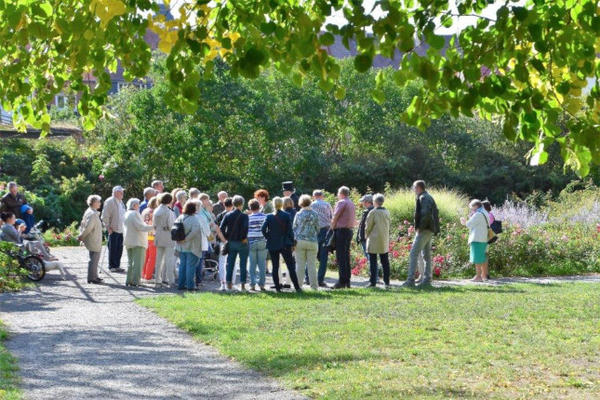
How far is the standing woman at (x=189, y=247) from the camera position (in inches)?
656

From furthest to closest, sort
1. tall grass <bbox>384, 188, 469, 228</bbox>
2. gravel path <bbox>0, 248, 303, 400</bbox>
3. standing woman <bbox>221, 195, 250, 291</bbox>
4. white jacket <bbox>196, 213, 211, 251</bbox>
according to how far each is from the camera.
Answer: tall grass <bbox>384, 188, 469, 228</bbox> < white jacket <bbox>196, 213, 211, 251</bbox> < standing woman <bbox>221, 195, 250, 291</bbox> < gravel path <bbox>0, 248, 303, 400</bbox>

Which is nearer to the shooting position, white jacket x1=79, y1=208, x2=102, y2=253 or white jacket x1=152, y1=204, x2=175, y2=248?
white jacket x1=152, y1=204, x2=175, y2=248

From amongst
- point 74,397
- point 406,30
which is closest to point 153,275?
point 74,397

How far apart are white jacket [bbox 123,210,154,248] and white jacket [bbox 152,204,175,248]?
0.14 m

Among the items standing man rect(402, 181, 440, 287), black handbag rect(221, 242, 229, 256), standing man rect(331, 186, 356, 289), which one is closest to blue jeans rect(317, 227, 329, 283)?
standing man rect(331, 186, 356, 289)

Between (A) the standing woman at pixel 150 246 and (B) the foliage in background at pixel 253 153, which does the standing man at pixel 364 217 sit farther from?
(B) the foliage in background at pixel 253 153

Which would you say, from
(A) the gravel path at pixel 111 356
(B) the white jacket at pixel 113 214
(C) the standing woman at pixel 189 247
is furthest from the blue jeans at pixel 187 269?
(B) the white jacket at pixel 113 214

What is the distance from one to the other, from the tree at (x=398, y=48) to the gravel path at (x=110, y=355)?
260 centimetres

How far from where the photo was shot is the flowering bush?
20.6 m

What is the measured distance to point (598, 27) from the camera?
6375mm

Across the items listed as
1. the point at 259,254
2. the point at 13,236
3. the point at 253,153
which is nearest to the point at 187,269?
the point at 259,254

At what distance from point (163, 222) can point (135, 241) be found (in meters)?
0.65

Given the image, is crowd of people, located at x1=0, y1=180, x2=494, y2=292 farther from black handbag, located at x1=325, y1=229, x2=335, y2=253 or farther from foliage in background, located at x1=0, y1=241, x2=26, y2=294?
foliage in background, located at x1=0, y1=241, x2=26, y2=294

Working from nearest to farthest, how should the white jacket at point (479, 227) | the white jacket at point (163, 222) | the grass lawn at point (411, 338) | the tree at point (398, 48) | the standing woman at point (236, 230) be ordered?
the tree at point (398, 48), the grass lawn at point (411, 338), the standing woman at point (236, 230), the white jacket at point (163, 222), the white jacket at point (479, 227)
